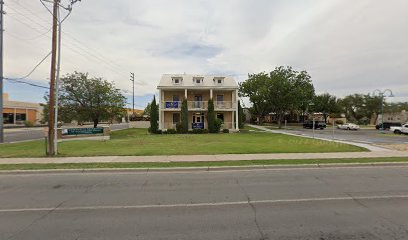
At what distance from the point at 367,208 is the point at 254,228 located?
2792 millimetres

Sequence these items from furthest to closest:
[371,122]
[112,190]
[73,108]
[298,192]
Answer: [371,122] → [73,108] → [112,190] → [298,192]

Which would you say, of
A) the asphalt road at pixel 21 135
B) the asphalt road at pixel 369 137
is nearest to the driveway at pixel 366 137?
the asphalt road at pixel 369 137

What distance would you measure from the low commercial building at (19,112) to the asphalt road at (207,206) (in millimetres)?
60347

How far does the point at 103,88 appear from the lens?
29078 mm

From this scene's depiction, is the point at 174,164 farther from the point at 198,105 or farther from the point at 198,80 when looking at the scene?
the point at 198,80

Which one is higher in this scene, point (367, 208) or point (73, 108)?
point (73, 108)

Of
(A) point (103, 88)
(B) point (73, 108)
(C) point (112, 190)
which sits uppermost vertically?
(A) point (103, 88)

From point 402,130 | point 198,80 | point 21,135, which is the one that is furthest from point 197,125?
point 402,130

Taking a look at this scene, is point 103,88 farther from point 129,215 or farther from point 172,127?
point 129,215

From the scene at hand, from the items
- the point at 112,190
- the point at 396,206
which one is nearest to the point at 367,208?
the point at 396,206

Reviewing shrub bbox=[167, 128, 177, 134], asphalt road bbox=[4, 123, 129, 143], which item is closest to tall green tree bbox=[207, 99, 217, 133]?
shrub bbox=[167, 128, 177, 134]

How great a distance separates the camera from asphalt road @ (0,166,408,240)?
4316 millimetres

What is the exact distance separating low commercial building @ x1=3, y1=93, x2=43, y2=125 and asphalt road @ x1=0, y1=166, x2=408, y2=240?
198 ft

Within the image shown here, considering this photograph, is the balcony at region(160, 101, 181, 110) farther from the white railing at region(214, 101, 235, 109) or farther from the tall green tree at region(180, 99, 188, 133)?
the white railing at region(214, 101, 235, 109)
